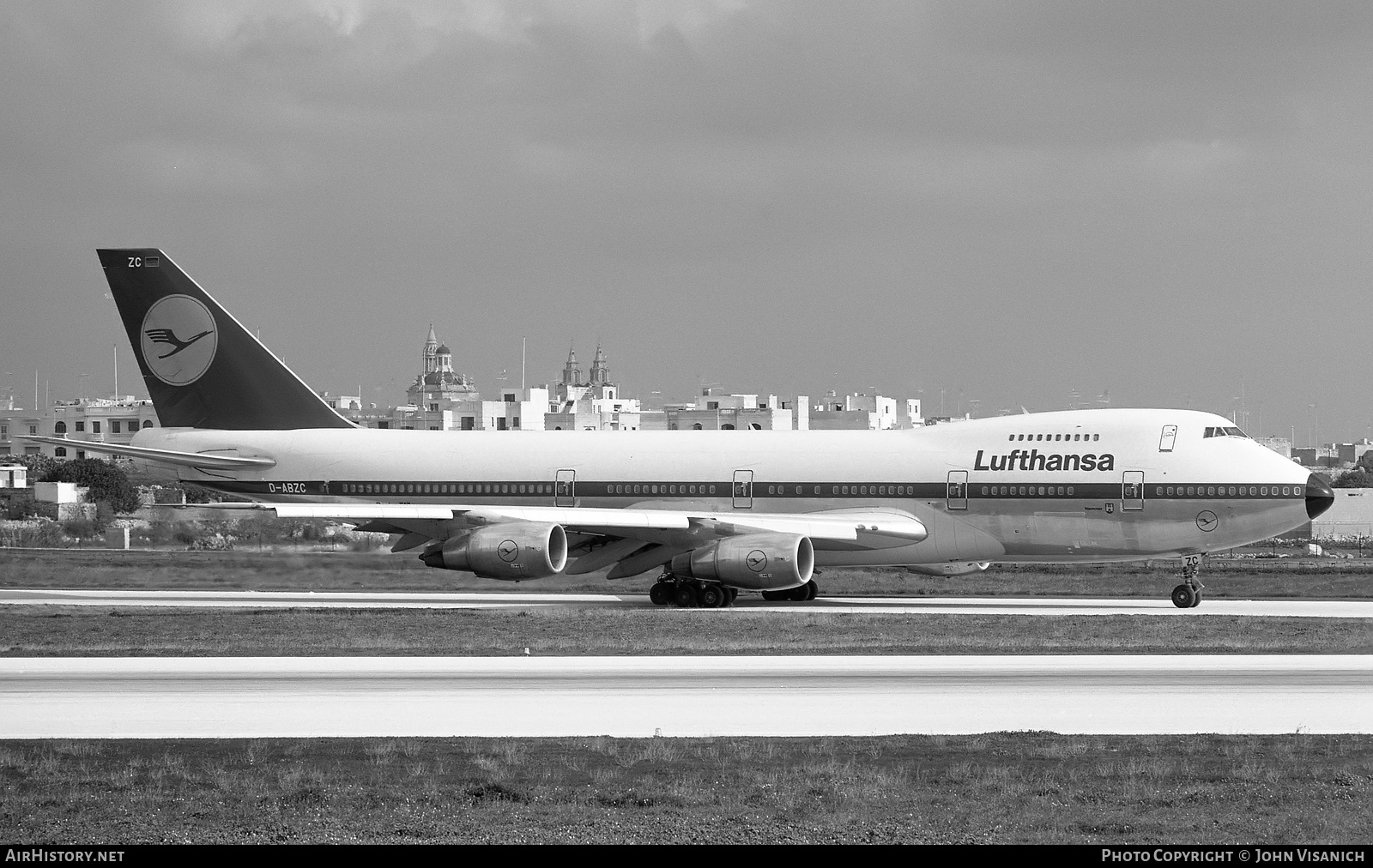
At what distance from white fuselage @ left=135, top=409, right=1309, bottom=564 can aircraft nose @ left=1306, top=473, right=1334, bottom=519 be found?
17cm

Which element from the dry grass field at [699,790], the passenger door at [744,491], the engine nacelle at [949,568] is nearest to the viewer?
the dry grass field at [699,790]

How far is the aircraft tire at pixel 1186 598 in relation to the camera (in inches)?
1216

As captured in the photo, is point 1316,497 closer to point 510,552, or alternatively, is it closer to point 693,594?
point 693,594

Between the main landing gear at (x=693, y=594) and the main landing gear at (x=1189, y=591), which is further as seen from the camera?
the main landing gear at (x=693, y=594)

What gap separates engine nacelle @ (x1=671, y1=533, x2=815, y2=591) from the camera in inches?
1189

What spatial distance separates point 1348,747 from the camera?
1404cm

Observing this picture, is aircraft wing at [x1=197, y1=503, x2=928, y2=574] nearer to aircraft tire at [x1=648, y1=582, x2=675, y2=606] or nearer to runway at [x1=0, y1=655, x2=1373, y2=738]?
aircraft tire at [x1=648, y1=582, x2=675, y2=606]

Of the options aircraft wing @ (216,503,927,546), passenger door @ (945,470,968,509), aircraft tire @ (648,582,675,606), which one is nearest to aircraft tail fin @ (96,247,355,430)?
aircraft wing @ (216,503,927,546)

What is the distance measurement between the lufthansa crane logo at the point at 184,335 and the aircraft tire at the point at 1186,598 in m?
22.8

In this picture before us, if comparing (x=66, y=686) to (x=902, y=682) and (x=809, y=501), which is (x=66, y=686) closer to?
(x=902, y=682)

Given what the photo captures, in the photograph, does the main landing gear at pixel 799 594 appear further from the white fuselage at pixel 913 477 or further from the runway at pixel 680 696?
the runway at pixel 680 696

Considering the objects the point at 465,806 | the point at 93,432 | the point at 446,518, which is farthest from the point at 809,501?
the point at 93,432

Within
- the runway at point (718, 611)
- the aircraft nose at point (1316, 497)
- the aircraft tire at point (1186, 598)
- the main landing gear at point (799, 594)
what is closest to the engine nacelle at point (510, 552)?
the runway at point (718, 611)

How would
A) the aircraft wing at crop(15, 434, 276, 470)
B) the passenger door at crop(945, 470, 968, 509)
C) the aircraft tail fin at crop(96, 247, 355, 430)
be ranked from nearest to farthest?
1. the passenger door at crop(945, 470, 968, 509)
2. the aircraft wing at crop(15, 434, 276, 470)
3. the aircraft tail fin at crop(96, 247, 355, 430)
